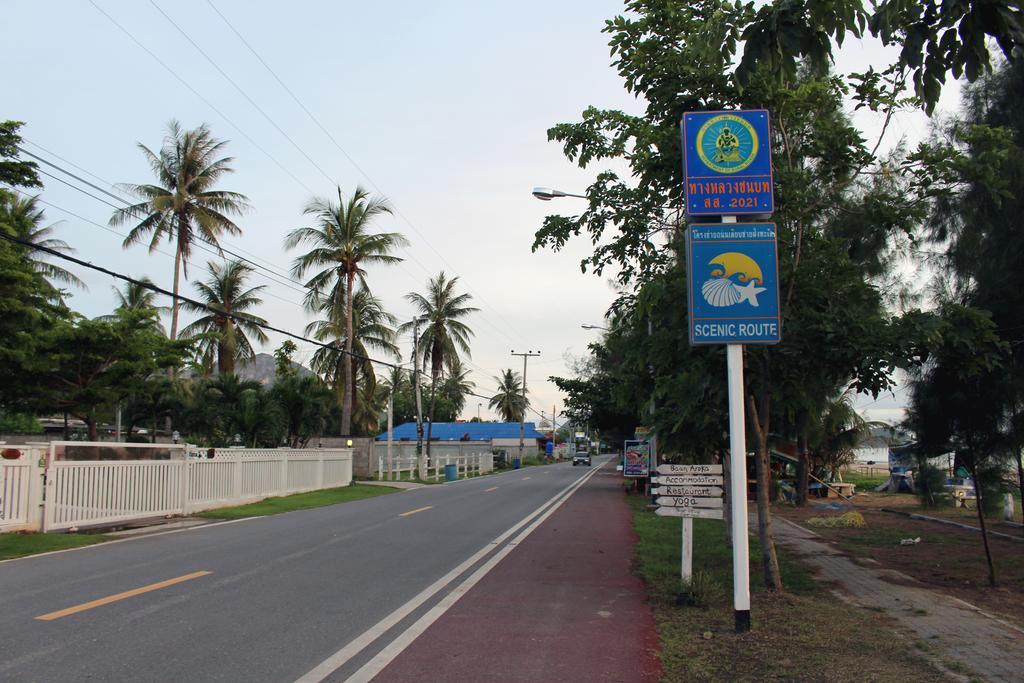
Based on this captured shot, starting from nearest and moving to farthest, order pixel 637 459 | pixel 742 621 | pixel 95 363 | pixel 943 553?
1. pixel 742 621
2. pixel 943 553
3. pixel 95 363
4. pixel 637 459

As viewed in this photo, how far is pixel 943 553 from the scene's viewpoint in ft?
42.5

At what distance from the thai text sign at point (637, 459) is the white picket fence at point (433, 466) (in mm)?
10816

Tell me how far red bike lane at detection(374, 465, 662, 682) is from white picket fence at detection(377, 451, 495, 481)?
26455 mm

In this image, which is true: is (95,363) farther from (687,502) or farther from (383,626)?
(687,502)

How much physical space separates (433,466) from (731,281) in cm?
3782

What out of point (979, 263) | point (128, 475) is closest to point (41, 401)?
point (128, 475)

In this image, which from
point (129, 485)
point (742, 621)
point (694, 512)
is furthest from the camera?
point (129, 485)

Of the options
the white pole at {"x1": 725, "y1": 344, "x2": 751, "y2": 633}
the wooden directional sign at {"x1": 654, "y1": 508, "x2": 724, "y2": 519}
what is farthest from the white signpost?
the white pole at {"x1": 725, "y1": 344, "x2": 751, "y2": 633}

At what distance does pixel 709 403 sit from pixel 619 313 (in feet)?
6.87

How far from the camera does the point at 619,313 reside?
10391mm

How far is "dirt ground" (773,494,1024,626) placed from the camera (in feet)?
30.3

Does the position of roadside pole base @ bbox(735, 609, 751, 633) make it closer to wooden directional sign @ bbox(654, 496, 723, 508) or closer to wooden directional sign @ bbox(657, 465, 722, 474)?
wooden directional sign @ bbox(654, 496, 723, 508)

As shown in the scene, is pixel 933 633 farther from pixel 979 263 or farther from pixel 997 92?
pixel 997 92

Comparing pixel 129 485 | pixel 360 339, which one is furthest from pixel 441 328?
pixel 129 485
